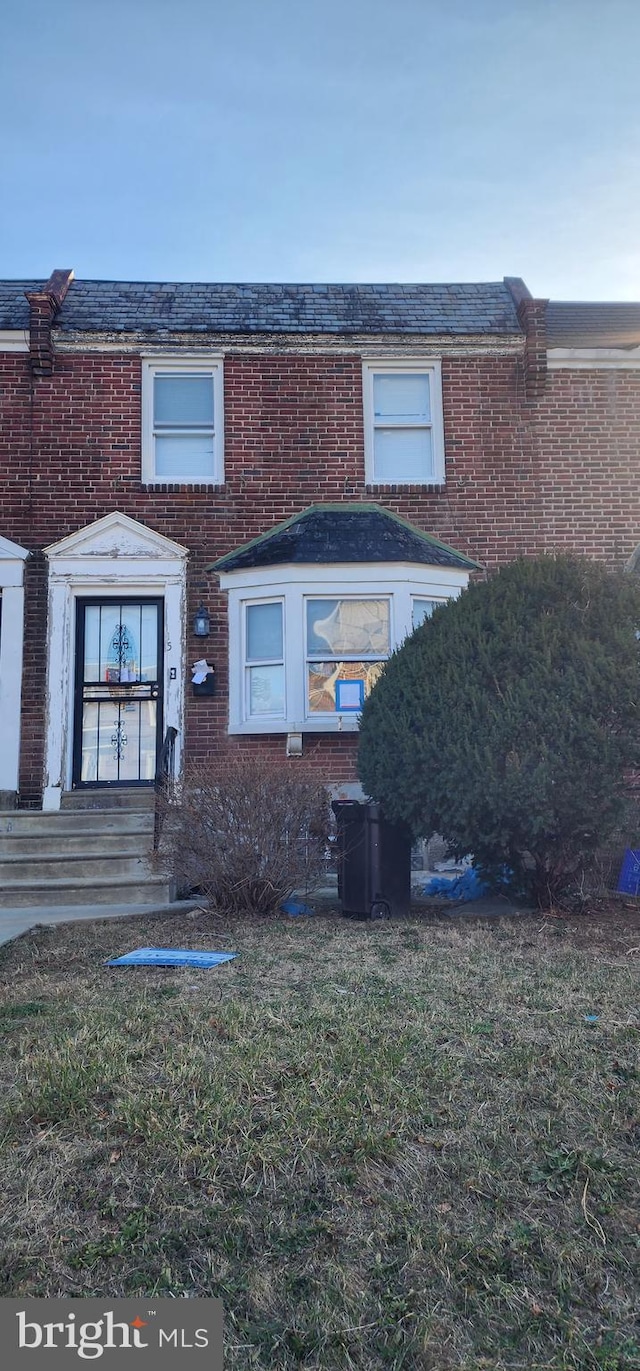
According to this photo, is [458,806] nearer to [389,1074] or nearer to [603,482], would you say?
[389,1074]

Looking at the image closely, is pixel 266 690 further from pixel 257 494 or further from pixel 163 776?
pixel 163 776

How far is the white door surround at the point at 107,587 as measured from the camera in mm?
10320

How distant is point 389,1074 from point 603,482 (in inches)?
366

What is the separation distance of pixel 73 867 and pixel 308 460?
5.53m

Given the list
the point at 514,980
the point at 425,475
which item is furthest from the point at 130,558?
the point at 514,980

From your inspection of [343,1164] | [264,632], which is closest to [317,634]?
[264,632]

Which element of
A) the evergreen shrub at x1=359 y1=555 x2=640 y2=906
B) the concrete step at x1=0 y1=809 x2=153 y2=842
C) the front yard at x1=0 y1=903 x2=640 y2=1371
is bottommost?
the front yard at x1=0 y1=903 x2=640 y2=1371

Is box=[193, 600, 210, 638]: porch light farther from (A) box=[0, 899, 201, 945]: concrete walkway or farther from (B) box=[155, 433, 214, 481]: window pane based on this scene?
(A) box=[0, 899, 201, 945]: concrete walkway

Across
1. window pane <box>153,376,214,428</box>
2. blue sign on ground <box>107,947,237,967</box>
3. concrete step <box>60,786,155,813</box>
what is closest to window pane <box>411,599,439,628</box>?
window pane <box>153,376,214,428</box>

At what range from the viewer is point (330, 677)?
1038 cm

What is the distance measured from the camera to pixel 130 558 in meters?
10.6

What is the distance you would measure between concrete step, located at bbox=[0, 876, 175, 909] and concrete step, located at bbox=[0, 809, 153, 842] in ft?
3.52

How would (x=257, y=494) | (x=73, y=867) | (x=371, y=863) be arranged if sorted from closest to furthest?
(x=371, y=863) → (x=73, y=867) → (x=257, y=494)

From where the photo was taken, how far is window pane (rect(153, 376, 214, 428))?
11.1 m
